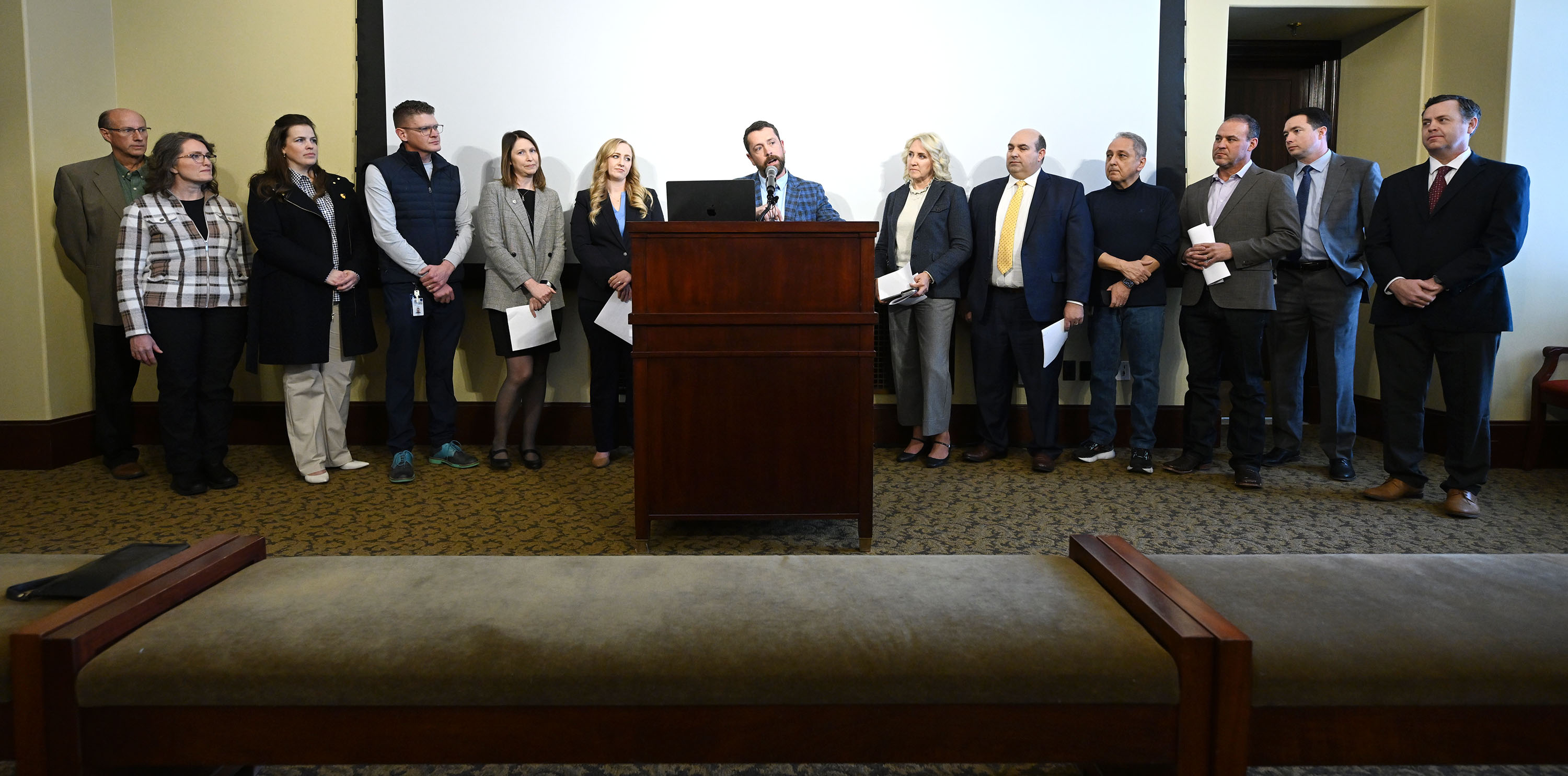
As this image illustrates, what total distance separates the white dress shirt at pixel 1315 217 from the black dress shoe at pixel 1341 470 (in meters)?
0.93

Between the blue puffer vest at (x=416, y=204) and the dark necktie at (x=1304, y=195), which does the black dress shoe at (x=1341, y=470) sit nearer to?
the dark necktie at (x=1304, y=195)

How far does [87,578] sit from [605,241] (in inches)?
120

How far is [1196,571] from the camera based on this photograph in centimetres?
138

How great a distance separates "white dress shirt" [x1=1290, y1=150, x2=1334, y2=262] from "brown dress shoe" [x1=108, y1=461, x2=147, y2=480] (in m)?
5.52

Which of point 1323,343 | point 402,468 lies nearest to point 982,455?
point 1323,343

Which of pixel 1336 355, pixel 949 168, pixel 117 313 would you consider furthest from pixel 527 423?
pixel 1336 355

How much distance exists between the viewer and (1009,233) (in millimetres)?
4344

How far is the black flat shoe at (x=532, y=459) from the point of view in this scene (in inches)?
169

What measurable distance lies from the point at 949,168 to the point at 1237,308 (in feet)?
5.19

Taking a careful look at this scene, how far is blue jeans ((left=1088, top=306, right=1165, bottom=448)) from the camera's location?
4324 millimetres

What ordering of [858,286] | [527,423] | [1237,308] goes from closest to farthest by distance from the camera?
[858,286], [1237,308], [527,423]

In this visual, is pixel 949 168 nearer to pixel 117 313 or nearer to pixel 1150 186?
pixel 1150 186

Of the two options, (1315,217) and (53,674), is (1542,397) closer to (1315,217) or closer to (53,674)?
(1315,217)

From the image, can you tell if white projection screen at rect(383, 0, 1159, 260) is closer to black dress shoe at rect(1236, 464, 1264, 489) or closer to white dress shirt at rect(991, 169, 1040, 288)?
white dress shirt at rect(991, 169, 1040, 288)
